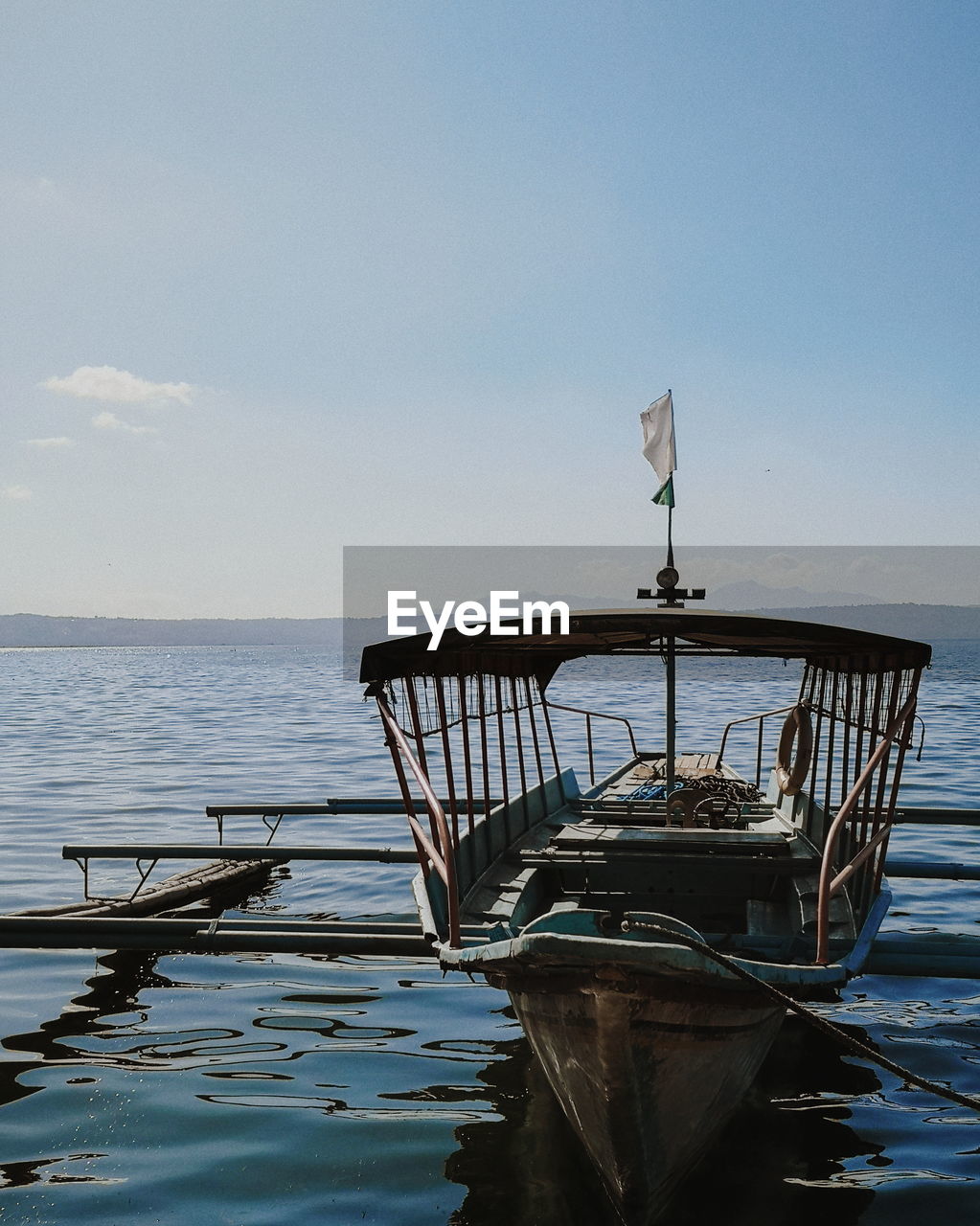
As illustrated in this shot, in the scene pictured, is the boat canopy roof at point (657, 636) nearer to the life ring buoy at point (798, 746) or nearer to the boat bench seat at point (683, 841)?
the life ring buoy at point (798, 746)

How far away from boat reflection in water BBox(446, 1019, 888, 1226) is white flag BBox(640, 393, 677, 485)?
7.87 m

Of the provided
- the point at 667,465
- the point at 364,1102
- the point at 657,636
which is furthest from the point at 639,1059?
the point at 667,465

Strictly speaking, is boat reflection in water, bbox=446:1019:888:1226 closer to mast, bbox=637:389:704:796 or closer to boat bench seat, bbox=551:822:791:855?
boat bench seat, bbox=551:822:791:855

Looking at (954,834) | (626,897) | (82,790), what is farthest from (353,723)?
(626,897)

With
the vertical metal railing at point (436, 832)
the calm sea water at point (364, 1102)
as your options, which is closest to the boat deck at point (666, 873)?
the calm sea water at point (364, 1102)

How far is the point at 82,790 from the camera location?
21.8 metres

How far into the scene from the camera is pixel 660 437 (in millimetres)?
13742

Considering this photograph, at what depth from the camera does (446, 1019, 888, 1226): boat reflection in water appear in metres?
5.94

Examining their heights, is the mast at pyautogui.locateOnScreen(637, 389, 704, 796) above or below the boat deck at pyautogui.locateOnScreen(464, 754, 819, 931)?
above

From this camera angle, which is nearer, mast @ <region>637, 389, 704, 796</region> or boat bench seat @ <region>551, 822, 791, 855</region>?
boat bench seat @ <region>551, 822, 791, 855</region>

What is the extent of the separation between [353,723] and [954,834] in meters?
28.3

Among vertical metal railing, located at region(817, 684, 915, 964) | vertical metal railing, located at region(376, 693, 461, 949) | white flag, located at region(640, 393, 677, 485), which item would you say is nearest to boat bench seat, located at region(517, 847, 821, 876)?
vertical metal railing, located at region(817, 684, 915, 964)

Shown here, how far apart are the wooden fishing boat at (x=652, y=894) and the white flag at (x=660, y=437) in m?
2.70

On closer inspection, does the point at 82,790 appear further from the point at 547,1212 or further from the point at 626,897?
the point at 547,1212
